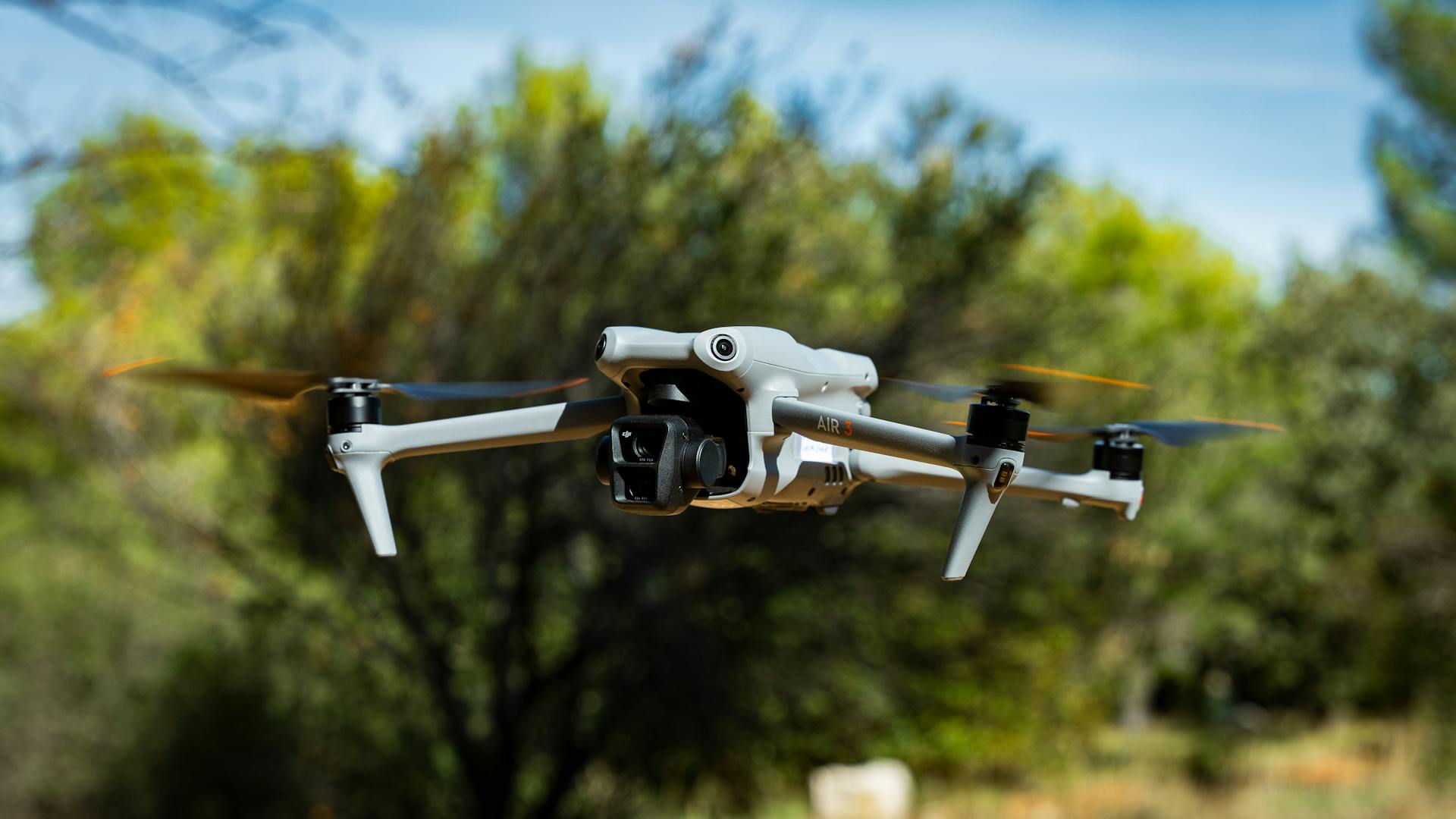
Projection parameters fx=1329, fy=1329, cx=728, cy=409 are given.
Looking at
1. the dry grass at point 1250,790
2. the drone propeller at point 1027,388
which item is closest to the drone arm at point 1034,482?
the drone propeller at point 1027,388

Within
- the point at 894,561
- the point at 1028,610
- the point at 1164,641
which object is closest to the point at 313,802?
the point at 894,561

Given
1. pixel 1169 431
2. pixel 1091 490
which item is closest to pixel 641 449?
pixel 1091 490

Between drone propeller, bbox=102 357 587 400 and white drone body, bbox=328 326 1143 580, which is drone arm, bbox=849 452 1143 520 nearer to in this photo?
white drone body, bbox=328 326 1143 580

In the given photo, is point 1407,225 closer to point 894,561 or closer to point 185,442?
point 894,561

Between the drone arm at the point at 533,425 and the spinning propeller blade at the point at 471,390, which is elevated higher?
the spinning propeller blade at the point at 471,390

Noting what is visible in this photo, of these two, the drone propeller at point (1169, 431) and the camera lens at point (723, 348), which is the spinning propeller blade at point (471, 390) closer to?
the camera lens at point (723, 348)
